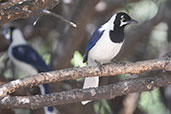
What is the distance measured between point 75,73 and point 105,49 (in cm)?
73

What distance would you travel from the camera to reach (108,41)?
349 centimetres

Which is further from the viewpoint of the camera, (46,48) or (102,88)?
(46,48)

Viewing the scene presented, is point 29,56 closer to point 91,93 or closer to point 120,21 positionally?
point 120,21

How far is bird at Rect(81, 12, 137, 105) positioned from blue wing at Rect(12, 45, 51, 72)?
1410 mm

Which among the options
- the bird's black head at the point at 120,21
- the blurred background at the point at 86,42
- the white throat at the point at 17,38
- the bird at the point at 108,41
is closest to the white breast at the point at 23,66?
the blurred background at the point at 86,42

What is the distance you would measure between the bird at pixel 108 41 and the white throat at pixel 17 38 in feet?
7.06

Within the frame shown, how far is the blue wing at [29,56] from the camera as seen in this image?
5090mm

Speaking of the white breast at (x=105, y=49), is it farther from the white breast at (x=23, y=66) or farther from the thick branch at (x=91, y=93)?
the white breast at (x=23, y=66)

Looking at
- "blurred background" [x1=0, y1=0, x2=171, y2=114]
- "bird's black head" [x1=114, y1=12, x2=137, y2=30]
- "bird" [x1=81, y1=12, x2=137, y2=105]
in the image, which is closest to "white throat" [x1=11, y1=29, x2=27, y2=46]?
"blurred background" [x1=0, y1=0, x2=171, y2=114]

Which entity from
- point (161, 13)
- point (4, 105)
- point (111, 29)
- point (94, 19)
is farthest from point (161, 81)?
point (94, 19)

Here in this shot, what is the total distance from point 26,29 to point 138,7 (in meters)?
1.65

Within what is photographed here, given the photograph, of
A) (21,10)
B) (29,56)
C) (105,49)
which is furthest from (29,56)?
(21,10)

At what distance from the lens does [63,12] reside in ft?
17.6

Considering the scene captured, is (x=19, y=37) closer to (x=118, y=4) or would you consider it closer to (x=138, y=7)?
(x=118, y=4)
